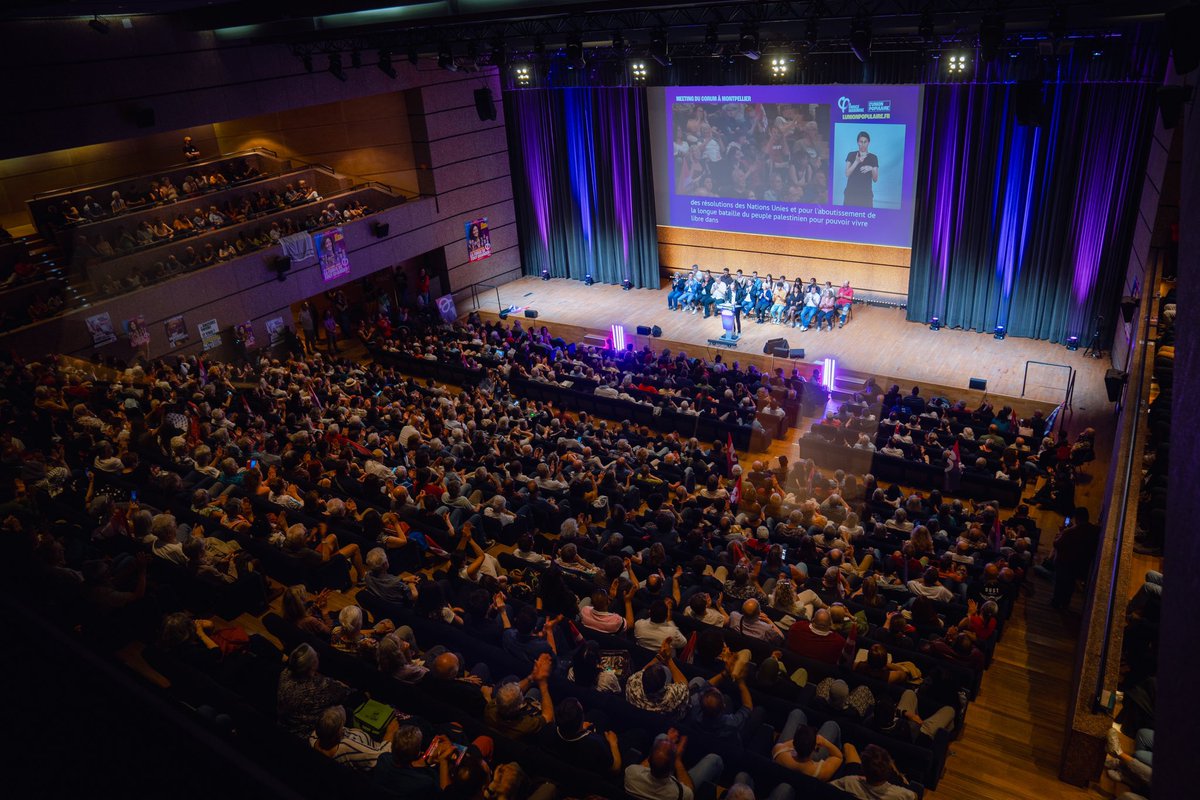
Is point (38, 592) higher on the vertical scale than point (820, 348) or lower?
higher

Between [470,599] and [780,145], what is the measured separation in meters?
14.0

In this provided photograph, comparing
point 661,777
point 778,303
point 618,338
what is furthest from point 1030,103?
point 661,777

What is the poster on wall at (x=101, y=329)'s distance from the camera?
1278 cm

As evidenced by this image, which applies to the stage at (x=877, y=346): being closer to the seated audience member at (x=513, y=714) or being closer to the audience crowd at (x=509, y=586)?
the audience crowd at (x=509, y=586)

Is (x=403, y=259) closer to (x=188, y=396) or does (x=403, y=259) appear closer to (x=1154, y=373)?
(x=188, y=396)

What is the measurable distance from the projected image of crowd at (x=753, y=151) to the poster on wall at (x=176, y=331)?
11328 millimetres

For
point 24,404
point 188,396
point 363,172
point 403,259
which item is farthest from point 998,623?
point 363,172

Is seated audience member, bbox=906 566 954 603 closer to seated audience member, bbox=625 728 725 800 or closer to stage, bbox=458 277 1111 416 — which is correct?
seated audience member, bbox=625 728 725 800

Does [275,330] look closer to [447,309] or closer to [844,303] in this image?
[447,309]

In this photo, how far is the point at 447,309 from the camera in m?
18.7

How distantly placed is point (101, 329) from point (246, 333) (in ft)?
9.10

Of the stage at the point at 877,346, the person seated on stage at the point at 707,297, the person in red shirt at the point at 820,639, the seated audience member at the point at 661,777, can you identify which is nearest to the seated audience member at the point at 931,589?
the person in red shirt at the point at 820,639

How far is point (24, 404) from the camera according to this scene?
32.9 feet

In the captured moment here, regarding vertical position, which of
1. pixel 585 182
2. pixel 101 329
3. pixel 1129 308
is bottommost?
pixel 1129 308
